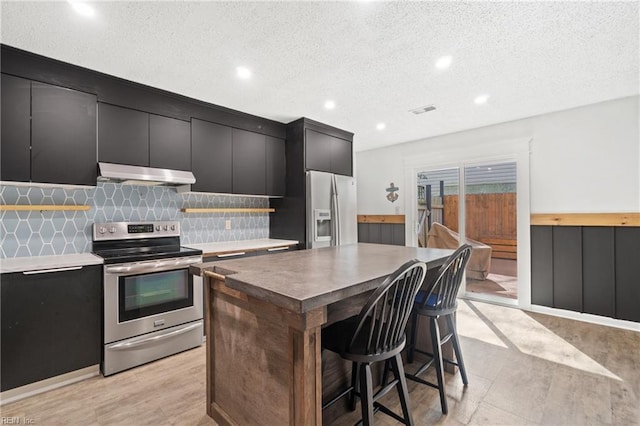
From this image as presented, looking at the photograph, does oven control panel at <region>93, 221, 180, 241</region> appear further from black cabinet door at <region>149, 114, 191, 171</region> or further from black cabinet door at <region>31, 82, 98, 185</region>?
black cabinet door at <region>149, 114, 191, 171</region>

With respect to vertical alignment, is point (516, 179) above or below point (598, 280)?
above

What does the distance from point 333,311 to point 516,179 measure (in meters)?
3.63

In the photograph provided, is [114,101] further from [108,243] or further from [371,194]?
[371,194]

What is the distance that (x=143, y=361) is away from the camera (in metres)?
2.57

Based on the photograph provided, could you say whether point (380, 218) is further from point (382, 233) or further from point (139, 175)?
point (139, 175)

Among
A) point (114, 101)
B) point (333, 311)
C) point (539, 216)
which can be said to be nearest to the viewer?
point (333, 311)

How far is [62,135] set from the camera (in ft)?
8.09

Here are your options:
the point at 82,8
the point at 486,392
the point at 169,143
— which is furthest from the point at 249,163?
the point at 486,392

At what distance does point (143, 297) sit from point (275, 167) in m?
2.18

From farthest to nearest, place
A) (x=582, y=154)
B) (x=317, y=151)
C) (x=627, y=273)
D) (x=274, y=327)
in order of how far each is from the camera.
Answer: (x=317, y=151) < (x=582, y=154) < (x=627, y=273) < (x=274, y=327)

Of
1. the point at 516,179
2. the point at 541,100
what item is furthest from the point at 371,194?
the point at 541,100

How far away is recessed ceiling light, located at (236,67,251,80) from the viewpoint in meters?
2.59

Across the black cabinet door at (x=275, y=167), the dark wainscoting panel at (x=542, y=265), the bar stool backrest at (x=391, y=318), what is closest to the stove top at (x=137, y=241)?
the black cabinet door at (x=275, y=167)

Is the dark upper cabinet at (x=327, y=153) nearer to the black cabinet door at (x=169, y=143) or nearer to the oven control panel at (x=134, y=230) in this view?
the black cabinet door at (x=169, y=143)
